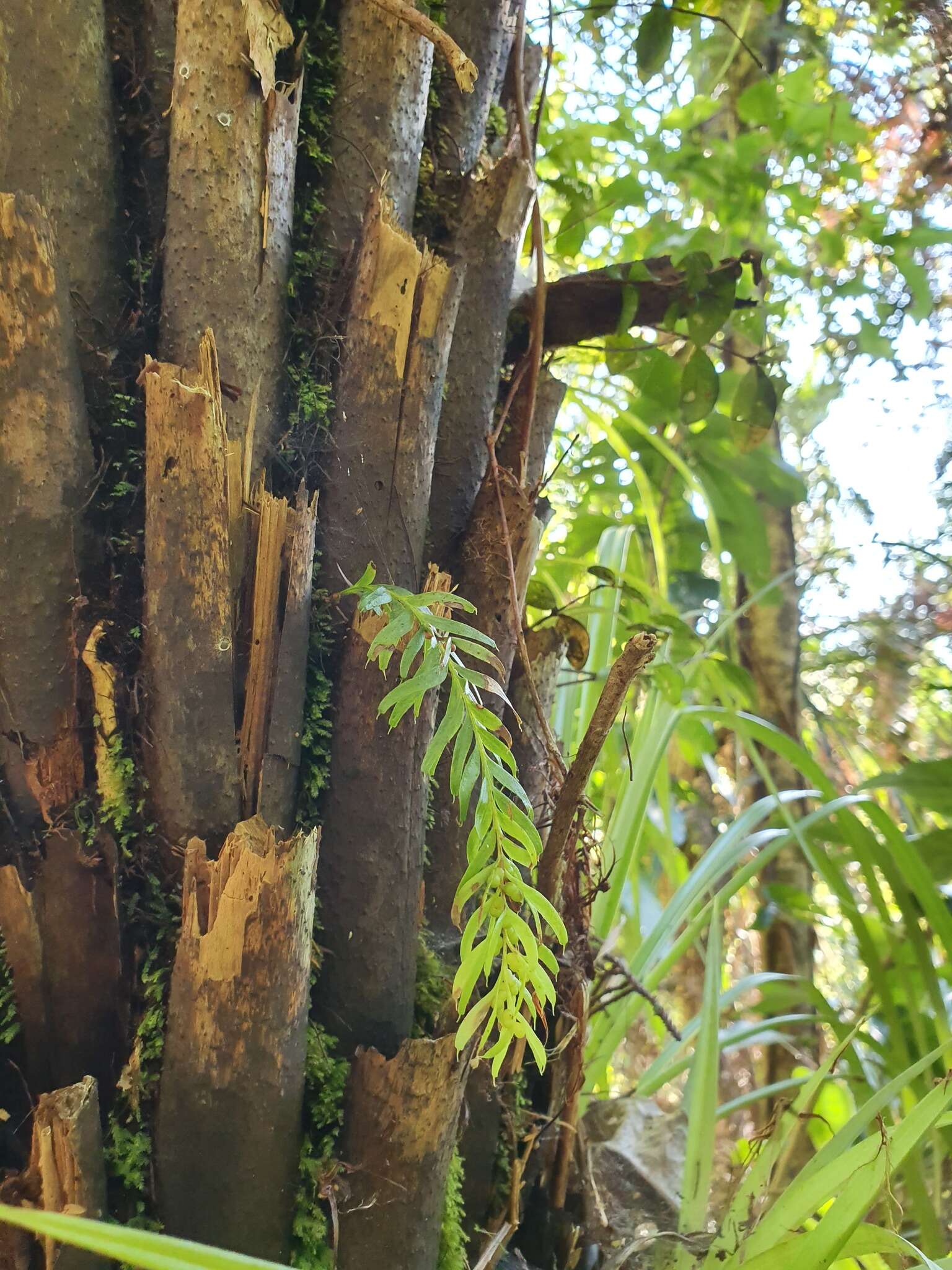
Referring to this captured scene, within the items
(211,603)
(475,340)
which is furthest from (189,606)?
(475,340)

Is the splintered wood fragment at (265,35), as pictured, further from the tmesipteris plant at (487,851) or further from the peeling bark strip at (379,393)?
the tmesipteris plant at (487,851)

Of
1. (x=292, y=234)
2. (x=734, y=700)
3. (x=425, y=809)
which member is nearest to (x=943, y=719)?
(x=734, y=700)

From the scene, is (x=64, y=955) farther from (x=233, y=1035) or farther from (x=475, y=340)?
(x=475, y=340)

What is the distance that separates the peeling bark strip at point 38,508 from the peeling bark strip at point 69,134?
0.06m

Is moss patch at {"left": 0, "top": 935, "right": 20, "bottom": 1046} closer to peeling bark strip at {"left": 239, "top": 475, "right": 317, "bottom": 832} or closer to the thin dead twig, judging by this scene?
peeling bark strip at {"left": 239, "top": 475, "right": 317, "bottom": 832}

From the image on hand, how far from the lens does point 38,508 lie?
1.76 feet

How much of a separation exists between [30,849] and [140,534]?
220mm

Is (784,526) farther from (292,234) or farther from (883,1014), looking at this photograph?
(292,234)

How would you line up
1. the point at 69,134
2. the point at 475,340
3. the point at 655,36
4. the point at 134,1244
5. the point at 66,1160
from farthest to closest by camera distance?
the point at 655,36
the point at 475,340
the point at 69,134
the point at 66,1160
the point at 134,1244

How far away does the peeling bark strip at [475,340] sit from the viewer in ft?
2.32

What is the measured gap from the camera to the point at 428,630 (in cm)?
52

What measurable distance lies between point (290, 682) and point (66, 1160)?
299 mm

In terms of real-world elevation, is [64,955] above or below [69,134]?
below

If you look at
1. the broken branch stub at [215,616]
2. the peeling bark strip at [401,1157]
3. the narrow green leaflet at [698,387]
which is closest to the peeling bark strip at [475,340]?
the broken branch stub at [215,616]
